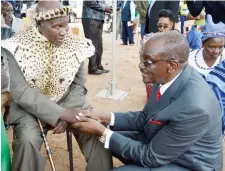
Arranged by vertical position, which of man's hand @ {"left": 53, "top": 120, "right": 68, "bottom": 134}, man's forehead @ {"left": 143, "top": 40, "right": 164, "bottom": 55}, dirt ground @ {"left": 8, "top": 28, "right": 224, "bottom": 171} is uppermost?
man's forehead @ {"left": 143, "top": 40, "right": 164, "bottom": 55}

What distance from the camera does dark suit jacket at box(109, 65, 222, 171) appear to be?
2.20 m

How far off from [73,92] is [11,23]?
3.45 meters

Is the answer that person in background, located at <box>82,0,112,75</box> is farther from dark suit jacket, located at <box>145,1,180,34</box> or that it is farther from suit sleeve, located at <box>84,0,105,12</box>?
dark suit jacket, located at <box>145,1,180,34</box>

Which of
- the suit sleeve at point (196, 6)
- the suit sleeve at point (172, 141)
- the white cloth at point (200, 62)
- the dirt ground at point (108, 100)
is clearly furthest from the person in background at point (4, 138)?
the suit sleeve at point (196, 6)

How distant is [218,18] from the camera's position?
540 cm

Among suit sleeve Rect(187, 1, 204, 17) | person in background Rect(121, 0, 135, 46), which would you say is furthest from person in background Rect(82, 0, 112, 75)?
person in background Rect(121, 0, 135, 46)

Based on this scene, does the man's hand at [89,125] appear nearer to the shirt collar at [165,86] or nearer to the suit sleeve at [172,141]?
the suit sleeve at [172,141]

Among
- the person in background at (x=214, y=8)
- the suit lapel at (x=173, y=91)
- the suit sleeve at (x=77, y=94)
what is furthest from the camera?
the person in background at (x=214, y=8)

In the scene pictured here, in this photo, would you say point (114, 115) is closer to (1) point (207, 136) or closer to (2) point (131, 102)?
(1) point (207, 136)

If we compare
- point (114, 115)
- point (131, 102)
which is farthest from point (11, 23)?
point (114, 115)

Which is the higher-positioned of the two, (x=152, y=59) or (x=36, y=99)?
(x=152, y=59)

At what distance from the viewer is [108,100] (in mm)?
5914

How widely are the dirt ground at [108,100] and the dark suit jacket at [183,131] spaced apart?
1.39m

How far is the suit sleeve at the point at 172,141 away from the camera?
2.19 metres
